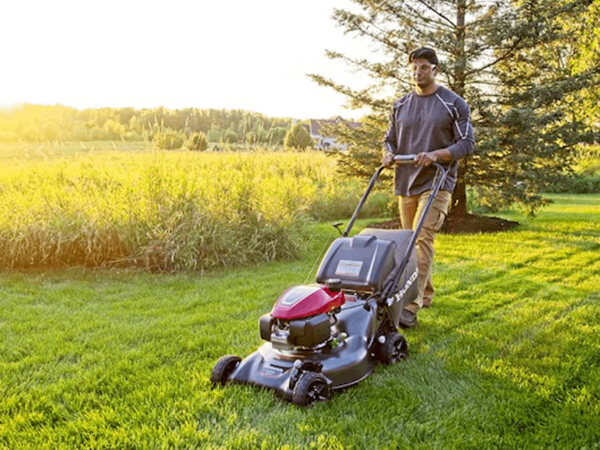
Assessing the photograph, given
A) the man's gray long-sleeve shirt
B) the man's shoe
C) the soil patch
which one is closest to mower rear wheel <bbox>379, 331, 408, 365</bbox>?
the man's shoe

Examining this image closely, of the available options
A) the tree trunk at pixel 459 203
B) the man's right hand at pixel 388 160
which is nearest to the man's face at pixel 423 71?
the man's right hand at pixel 388 160

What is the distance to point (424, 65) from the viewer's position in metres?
4.32

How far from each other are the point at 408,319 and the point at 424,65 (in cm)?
192

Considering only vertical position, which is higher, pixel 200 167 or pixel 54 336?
pixel 200 167

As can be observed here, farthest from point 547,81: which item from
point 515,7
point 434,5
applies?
point 434,5

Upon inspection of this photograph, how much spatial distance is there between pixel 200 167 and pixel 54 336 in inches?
189

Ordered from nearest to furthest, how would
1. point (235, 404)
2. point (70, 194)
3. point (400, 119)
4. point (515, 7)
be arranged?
point (235, 404), point (400, 119), point (70, 194), point (515, 7)

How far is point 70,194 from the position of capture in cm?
708

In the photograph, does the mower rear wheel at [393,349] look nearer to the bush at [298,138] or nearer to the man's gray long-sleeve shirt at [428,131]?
the man's gray long-sleeve shirt at [428,131]

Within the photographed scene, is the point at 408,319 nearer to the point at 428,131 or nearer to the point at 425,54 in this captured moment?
the point at 428,131

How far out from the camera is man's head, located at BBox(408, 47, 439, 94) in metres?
4.26

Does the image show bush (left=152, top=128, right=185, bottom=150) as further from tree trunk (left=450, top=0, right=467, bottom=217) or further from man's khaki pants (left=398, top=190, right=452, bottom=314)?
man's khaki pants (left=398, top=190, right=452, bottom=314)

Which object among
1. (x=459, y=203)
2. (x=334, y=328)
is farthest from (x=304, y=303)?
(x=459, y=203)

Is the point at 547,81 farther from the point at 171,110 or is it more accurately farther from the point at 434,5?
the point at 171,110
